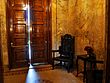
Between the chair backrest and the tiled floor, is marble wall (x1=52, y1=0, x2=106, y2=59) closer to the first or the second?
the chair backrest

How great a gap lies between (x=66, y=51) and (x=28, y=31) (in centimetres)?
147

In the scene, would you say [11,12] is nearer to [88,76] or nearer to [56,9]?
[56,9]

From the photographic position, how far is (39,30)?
6.36 metres

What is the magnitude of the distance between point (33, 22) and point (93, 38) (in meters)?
2.30

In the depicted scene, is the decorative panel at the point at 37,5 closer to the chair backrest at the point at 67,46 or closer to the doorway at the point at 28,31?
the doorway at the point at 28,31

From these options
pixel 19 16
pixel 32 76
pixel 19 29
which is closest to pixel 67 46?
pixel 32 76

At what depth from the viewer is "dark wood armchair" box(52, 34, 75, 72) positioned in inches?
231

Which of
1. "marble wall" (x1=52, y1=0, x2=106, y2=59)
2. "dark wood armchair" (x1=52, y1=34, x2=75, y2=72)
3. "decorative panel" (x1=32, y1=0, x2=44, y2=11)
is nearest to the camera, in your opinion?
"marble wall" (x1=52, y1=0, x2=106, y2=59)

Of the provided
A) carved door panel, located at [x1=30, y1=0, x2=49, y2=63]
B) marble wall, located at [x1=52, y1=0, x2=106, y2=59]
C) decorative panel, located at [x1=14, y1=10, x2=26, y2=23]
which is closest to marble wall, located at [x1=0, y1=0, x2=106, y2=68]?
marble wall, located at [x1=52, y1=0, x2=106, y2=59]

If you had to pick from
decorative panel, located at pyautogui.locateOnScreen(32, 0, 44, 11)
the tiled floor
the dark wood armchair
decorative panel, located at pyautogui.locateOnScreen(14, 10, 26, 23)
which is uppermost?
decorative panel, located at pyautogui.locateOnScreen(32, 0, 44, 11)

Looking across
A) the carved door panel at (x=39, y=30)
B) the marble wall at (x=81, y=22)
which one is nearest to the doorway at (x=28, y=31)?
the carved door panel at (x=39, y=30)

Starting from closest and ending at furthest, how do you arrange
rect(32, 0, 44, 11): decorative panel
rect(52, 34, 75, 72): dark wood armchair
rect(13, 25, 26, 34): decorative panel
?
rect(52, 34, 75, 72): dark wood armchair, rect(13, 25, 26, 34): decorative panel, rect(32, 0, 44, 11): decorative panel

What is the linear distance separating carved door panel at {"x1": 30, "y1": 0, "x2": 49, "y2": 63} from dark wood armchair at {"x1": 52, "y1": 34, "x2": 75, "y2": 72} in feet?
1.60

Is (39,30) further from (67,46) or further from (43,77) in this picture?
(43,77)
